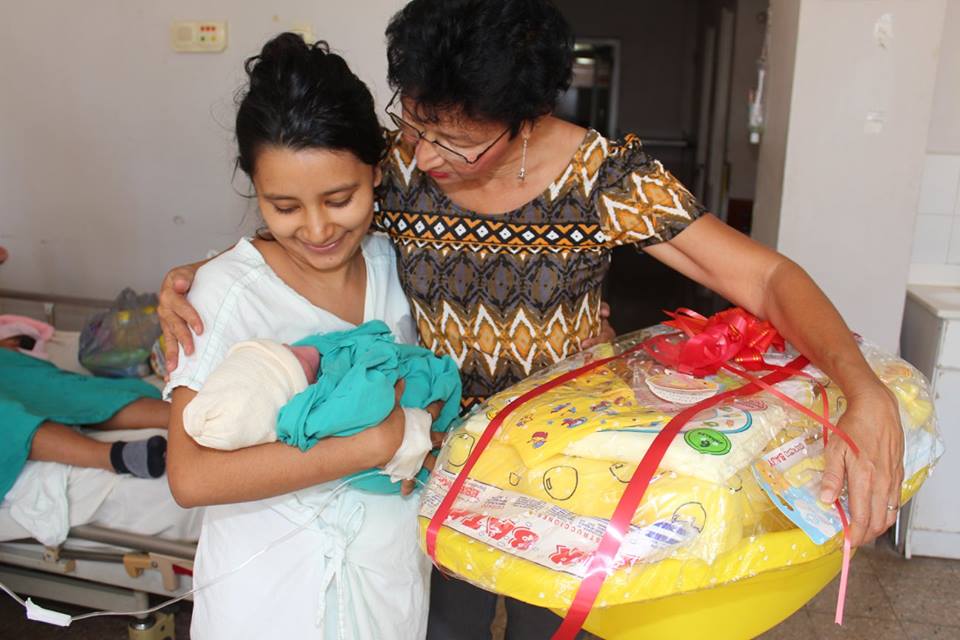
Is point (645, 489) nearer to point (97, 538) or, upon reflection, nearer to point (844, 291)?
point (97, 538)

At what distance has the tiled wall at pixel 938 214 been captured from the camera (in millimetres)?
2961

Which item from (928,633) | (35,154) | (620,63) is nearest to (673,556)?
(928,633)

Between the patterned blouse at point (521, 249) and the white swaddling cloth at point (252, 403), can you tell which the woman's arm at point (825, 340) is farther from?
the white swaddling cloth at point (252, 403)

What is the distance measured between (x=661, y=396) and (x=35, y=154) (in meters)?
3.03

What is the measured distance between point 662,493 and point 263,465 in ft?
1.69

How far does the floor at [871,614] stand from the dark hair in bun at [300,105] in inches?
66.9

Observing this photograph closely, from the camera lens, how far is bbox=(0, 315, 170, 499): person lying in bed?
2.15 metres

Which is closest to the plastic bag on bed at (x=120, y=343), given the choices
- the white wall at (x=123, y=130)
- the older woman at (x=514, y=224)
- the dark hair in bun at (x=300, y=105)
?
the white wall at (x=123, y=130)

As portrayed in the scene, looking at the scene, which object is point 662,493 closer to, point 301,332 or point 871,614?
point 301,332

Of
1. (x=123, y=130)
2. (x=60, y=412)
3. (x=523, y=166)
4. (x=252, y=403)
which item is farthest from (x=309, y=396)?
(x=123, y=130)

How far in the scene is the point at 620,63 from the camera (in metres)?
8.48

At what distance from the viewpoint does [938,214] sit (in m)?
2.99

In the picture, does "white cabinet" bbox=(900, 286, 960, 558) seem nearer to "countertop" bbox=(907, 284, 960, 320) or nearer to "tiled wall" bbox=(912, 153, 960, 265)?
"countertop" bbox=(907, 284, 960, 320)

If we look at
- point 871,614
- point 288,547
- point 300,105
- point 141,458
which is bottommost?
point 871,614
